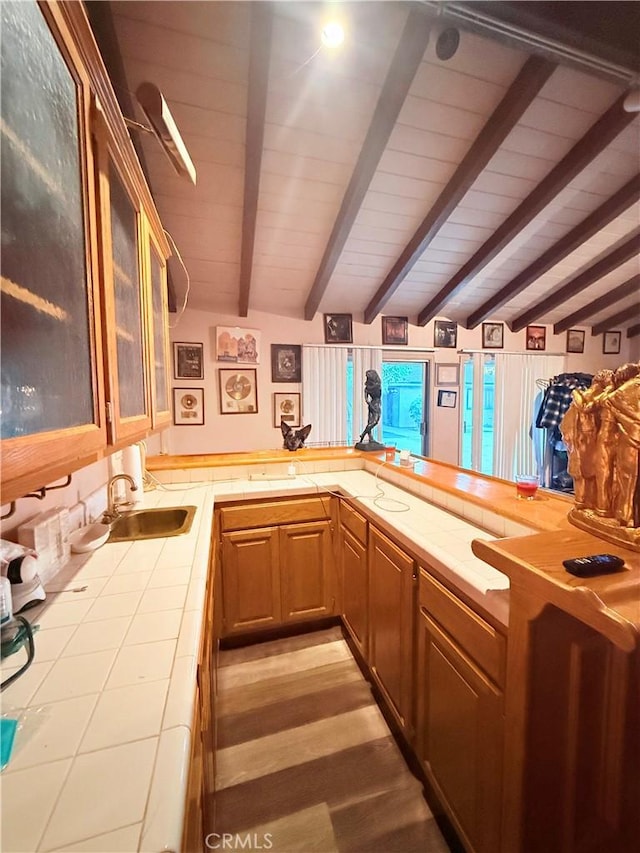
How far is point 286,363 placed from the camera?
13.1 feet

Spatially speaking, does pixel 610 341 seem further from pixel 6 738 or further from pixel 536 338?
pixel 6 738

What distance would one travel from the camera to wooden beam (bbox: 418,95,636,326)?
2.02 meters

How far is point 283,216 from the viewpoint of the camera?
2.60m

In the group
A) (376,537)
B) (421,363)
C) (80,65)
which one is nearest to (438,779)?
(376,537)

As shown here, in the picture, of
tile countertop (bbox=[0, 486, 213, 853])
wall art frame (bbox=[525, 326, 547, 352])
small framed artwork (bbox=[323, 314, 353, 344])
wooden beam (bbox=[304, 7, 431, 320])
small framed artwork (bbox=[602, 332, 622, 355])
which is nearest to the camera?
tile countertop (bbox=[0, 486, 213, 853])

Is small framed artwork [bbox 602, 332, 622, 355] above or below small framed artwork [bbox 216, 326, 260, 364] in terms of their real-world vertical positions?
above

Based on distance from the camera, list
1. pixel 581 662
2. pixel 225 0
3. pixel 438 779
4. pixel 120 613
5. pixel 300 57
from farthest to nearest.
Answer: pixel 300 57
pixel 225 0
pixel 438 779
pixel 120 613
pixel 581 662

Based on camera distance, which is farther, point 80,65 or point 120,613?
point 120,613

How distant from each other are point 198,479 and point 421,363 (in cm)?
337

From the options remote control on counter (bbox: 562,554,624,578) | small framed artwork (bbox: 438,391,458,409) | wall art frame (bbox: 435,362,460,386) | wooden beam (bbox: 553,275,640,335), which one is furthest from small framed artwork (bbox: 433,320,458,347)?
remote control on counter (bbox: 562,554,624,578)

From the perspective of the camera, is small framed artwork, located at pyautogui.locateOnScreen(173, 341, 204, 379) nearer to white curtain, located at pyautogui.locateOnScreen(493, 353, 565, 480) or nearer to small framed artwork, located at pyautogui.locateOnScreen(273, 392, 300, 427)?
small framed artwork, located at pyautogui.locateOnScreen(273, 392, 300, 427)

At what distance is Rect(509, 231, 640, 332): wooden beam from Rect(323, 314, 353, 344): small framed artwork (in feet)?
7.53

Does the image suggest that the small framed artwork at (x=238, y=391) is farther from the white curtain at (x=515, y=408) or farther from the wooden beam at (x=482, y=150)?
the white curtain at (x=515, y=408)

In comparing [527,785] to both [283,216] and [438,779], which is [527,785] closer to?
[438,779]
